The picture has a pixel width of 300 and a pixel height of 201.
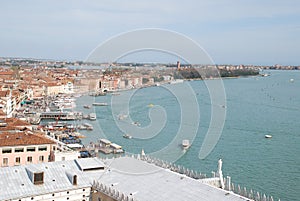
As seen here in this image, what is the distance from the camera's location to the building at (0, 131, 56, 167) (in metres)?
7.26

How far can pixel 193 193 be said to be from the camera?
408 cm

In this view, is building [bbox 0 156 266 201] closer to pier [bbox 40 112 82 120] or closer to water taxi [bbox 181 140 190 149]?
water taxi [bbox 181 140 190 149]

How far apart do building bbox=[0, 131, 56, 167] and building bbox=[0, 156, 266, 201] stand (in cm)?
246

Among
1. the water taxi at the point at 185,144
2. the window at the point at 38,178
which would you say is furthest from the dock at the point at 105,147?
the window at the point at 38,178

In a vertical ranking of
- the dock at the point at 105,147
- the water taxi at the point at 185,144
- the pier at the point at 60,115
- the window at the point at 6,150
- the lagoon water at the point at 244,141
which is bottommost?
the pier at the point at 60,115

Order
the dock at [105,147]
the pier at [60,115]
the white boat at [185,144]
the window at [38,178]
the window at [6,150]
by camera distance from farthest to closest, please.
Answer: the pier at [60,115] → the dock at [105,147] → the white boat at [185,144] → the window at [6,150] → the window at [38,178]

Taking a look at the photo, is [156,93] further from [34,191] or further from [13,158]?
[34,191]

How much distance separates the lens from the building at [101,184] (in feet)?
13.6

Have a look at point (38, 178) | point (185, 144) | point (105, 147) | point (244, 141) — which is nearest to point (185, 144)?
point (185, 144)

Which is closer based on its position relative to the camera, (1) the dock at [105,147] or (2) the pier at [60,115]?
(1) the dock at [105,147]

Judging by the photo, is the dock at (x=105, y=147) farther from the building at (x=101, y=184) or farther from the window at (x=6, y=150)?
the building at (x=101, y=184)

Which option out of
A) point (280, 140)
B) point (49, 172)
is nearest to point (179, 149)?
point (280, 140)

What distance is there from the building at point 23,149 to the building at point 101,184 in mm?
2459

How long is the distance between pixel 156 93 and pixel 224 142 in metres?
14.6
